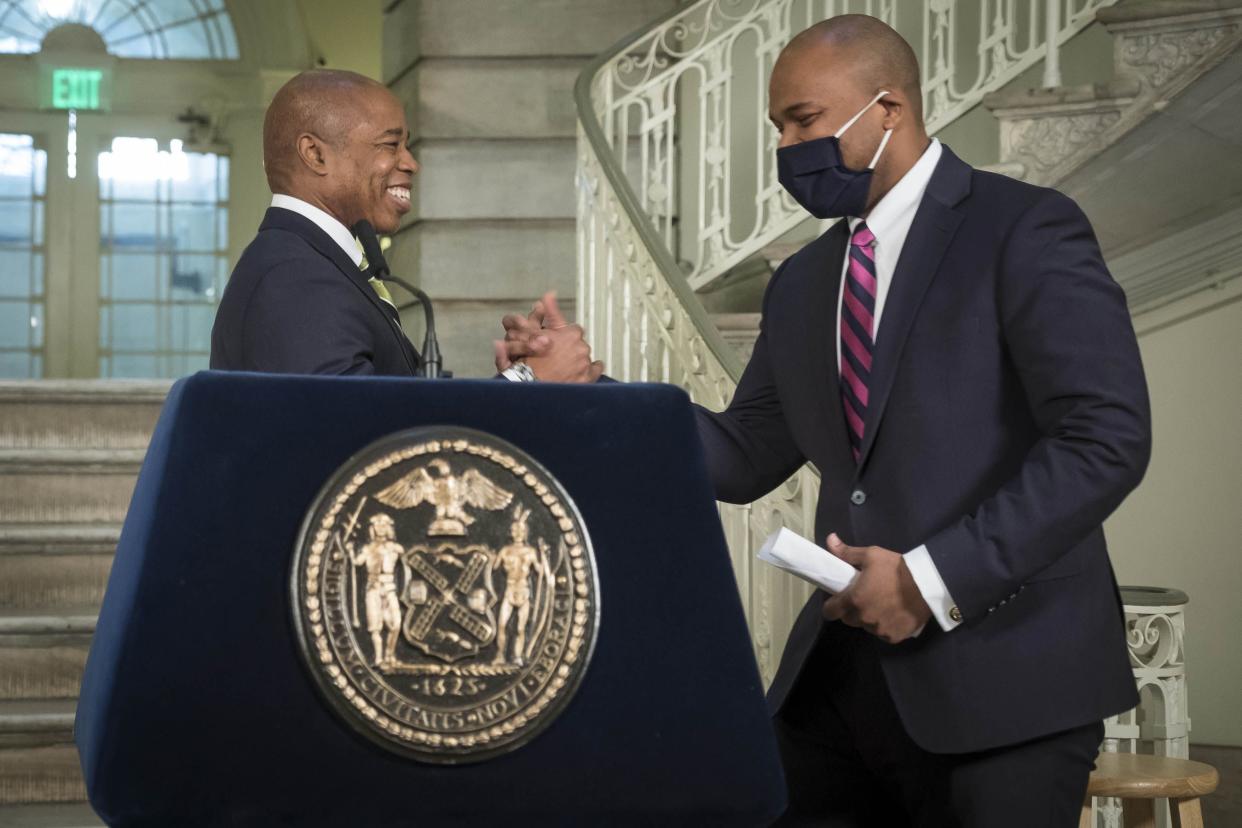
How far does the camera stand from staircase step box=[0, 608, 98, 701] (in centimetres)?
313

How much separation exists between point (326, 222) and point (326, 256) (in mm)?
82

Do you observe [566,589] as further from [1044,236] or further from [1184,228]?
[1184,228]

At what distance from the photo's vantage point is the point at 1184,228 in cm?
470

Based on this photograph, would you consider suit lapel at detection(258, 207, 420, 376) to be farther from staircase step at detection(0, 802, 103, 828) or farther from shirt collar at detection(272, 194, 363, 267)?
staircase step at detection(0, 802, 103, 828)

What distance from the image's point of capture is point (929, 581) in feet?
4.40

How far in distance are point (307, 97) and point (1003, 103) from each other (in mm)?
2511

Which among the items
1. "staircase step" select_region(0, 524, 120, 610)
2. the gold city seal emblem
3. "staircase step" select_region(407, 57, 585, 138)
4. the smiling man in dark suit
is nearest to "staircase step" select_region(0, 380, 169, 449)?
"staircase step" select_region(0, 524, 120, 610)

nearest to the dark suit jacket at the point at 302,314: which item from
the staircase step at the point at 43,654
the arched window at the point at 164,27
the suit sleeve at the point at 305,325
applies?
the suit sleeve at the point at 305,325

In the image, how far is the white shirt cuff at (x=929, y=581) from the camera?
1340mm

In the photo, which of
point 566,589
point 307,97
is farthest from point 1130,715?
point 566,589

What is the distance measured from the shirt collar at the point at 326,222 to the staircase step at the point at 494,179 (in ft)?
12.3

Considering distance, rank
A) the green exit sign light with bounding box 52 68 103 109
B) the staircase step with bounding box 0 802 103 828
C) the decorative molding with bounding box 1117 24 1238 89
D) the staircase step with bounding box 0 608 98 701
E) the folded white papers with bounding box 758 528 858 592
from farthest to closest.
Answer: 1. the green exit sign light with bounding box 52 68 103 109
2. the decorative molding with bounding box 1117 24 1238 89
3. the staircase step with bounding box 0 608 98 701
4. the staircase step with bounding box 0 802 103 828
5. the folded white papers with bounding box 758 528 858 592

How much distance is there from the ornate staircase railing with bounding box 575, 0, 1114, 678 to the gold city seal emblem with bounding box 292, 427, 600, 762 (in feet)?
6.08

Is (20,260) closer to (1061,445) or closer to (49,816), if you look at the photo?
(49,816)
